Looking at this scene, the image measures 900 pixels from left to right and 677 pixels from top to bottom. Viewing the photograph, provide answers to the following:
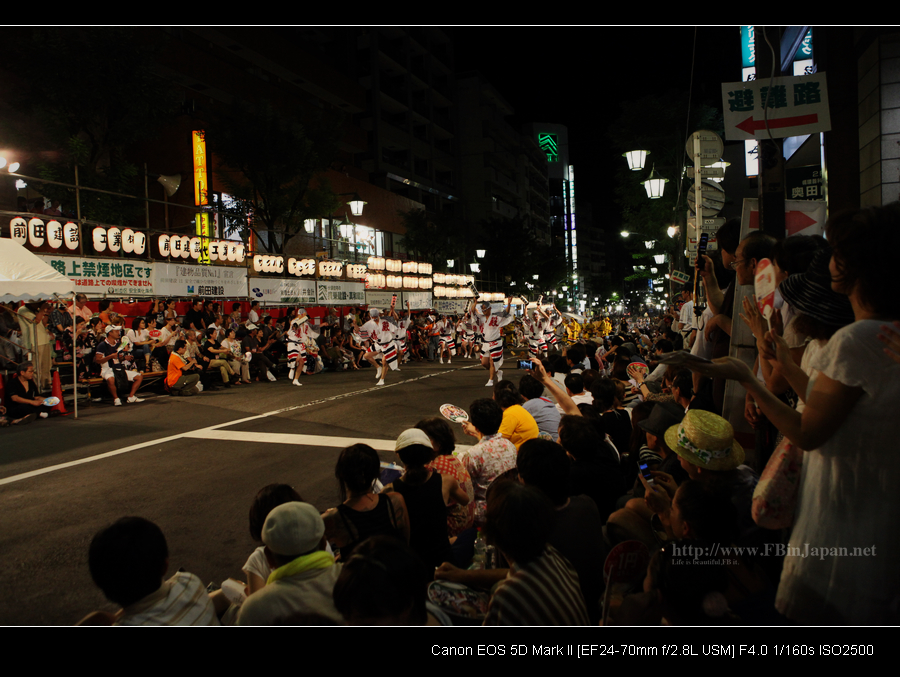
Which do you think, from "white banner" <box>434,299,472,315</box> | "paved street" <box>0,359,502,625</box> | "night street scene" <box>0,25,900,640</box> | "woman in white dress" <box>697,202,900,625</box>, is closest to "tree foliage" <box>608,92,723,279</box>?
"night street scene" <box>0,25,900,640</box>

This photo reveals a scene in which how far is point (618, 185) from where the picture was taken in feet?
89.0

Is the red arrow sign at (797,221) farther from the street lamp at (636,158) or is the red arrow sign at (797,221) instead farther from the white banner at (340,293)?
the white banner at (340,293)

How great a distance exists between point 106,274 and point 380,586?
566 inches

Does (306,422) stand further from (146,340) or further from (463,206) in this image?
(463,206)

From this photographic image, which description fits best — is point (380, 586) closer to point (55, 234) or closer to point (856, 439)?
point (856, 439)

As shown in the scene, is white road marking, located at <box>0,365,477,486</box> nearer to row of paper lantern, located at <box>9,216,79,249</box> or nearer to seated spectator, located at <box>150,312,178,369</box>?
seated spectator, located at <box>150,312,178,369</box>

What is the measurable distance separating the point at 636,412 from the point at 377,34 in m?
44.1

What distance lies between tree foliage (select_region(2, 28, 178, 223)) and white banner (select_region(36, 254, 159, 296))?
3.63 m

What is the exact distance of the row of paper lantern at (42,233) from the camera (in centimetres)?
1185

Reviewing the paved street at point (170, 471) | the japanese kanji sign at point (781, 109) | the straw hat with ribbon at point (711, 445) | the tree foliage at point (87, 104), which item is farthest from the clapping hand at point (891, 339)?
the tree foliage at point (87, 104)

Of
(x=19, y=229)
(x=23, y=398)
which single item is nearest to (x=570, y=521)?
(x=23, y=398)

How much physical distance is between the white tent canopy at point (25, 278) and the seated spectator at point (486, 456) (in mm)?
9183

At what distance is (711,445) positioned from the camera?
2.65 m

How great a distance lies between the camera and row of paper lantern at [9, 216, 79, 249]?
1185cm
